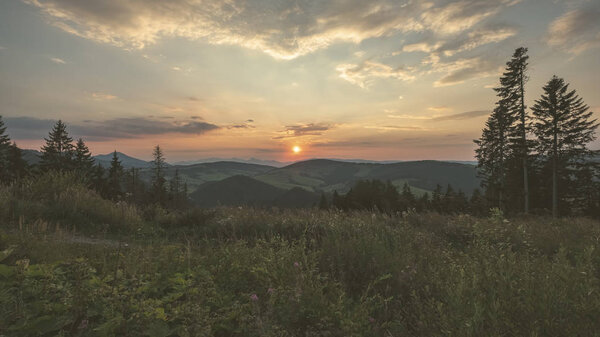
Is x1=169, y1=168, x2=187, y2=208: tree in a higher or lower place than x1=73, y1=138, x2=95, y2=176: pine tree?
lower

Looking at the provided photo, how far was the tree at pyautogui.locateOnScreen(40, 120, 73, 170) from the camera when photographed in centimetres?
4980

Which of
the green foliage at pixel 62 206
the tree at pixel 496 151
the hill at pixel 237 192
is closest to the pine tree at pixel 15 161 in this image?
the green foliage at pixel 62 206

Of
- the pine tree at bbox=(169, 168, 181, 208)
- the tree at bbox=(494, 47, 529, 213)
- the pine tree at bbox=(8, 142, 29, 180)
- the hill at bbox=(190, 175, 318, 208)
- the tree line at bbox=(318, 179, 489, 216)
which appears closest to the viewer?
the tree at bbox=(494, 47, 529, 213)

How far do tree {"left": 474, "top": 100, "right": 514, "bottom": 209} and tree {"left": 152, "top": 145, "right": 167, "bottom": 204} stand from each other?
172 ft

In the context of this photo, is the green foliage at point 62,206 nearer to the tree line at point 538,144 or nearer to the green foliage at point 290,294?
the green foliage at point 290,294

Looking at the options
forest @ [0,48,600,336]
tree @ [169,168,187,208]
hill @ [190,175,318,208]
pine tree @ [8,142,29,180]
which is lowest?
hill @ [190,175,318,208]

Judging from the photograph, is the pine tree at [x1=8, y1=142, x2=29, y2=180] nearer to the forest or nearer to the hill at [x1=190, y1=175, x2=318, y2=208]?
the forest

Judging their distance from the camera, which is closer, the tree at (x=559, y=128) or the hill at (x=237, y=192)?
the tree at (x=559, y=128)

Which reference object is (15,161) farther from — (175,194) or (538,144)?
(538,144)

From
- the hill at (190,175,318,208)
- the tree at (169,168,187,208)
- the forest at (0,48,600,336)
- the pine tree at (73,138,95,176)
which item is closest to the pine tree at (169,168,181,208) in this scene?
the tree at (169,168,187,208)

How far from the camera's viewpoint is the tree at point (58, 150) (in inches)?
1961

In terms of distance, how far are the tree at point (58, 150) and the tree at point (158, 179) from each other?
14.0 metres

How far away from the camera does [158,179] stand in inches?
2144

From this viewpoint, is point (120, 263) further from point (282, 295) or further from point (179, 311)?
point (282, 295)
